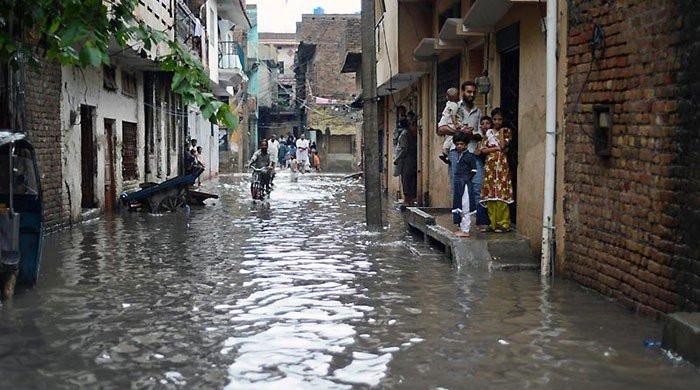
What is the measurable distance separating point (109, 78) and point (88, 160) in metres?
2.10

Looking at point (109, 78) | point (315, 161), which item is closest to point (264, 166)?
point (109, 78)

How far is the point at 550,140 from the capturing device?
28.5 ft

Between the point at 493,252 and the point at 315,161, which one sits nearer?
the point at 493,252

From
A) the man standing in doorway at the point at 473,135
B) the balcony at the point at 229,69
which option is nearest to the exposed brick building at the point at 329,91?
the balcony at the point at 229,69

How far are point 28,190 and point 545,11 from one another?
19.2 ft

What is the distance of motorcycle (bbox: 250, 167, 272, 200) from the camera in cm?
2133

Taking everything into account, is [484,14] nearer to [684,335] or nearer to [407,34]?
[407,34]

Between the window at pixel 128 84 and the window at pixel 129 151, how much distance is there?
766 mm

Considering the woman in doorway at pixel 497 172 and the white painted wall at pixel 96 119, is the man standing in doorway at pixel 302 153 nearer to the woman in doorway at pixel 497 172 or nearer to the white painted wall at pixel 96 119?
the white painted wall at pixel 96 119

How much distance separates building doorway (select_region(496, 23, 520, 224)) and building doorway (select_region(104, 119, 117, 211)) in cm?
966

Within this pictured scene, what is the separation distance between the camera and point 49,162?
1383cm

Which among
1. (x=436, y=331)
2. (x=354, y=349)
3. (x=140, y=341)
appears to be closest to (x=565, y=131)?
(x=436, y=331)

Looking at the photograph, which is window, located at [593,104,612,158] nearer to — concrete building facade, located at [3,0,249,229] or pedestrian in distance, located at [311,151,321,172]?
concrete building facade, located at [3,0,249,229]

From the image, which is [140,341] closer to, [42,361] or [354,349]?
[42,361]
